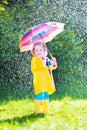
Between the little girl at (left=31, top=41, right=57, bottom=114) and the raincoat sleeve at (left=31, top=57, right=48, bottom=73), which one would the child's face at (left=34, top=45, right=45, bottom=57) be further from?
the raincoat sleeve at (left=31, top=57, right=48, bottom=73)

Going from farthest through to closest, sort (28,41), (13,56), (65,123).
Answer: (13,56), (28,41), (65,123)

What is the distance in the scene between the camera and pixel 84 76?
1373 centimetres

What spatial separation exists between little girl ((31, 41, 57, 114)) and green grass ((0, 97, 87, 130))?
1.05ft

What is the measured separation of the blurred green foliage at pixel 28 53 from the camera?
1185 cm

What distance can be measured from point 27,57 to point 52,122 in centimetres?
542

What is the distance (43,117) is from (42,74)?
2.50 feet

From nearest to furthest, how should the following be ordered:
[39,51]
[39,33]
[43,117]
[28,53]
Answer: [43,117], [39,33], [39,51], [28,53]

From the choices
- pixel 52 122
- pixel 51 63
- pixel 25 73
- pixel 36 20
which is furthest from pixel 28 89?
pixel 52 122

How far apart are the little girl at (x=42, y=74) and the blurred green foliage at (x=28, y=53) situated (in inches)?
128

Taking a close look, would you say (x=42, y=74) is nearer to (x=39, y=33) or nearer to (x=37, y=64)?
(x=37, y=64)

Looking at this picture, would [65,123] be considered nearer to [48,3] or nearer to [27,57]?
[27,57]

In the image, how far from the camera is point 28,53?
1266 centimetres

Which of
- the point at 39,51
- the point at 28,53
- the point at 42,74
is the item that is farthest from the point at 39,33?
the point at 28,53

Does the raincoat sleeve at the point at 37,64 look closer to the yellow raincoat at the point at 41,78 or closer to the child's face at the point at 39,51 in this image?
the yellow raincoat at the point at 41,78
